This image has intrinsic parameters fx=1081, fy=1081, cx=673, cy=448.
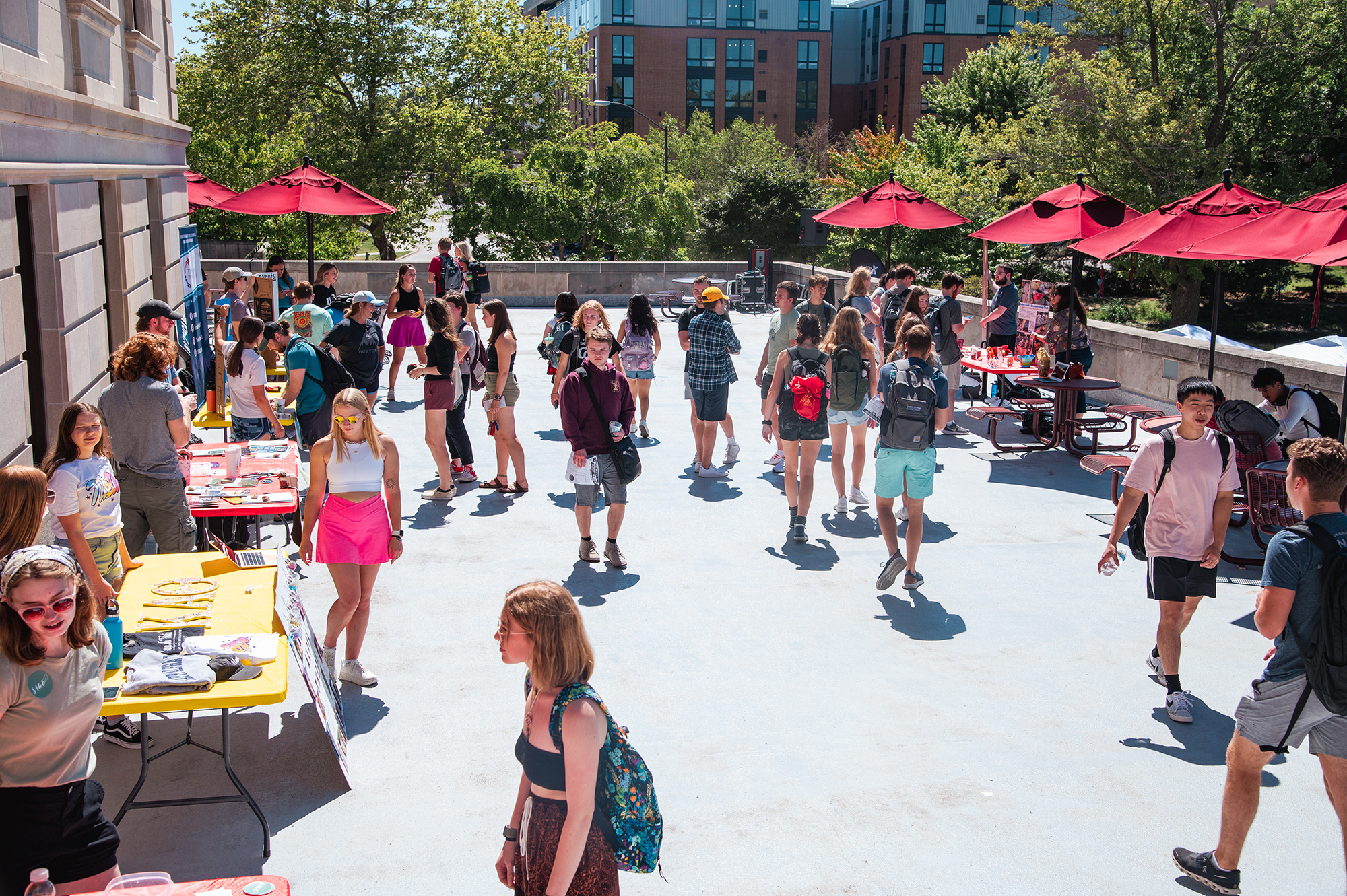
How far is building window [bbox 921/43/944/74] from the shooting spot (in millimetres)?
80875

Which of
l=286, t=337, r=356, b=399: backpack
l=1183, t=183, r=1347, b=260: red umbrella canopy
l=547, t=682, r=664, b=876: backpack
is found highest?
l=1183, t=183, r=1347, b=260: red umbrella canopy

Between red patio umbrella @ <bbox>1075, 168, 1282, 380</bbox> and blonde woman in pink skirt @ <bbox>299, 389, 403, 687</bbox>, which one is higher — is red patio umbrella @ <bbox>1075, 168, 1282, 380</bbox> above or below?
above

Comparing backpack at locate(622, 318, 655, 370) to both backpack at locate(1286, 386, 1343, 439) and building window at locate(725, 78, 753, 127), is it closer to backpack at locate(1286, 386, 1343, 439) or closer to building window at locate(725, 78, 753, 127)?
backpack at locate(1286, 386, 1343, 439)

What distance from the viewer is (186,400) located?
315 inches

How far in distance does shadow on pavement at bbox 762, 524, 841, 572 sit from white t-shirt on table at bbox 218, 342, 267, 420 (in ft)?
14.8

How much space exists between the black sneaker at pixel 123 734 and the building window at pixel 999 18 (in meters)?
82.7

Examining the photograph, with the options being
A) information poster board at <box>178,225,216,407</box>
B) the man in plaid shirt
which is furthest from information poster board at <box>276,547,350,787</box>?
information poster board at <box>178,225,216,407</box>

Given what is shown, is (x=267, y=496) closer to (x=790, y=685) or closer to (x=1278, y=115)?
(x=790, y=685)

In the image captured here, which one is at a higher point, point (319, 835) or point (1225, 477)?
point (1225, 477)

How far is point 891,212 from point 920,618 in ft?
31.7

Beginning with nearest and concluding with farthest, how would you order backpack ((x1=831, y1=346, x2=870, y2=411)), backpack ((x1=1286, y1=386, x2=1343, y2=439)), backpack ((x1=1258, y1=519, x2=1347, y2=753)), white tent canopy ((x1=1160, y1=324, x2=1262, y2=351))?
backpack ((x1=1258, y1=519, x2=1347, y2=753))
backpack ((x1=1286, y1=386, x2=1343, y2=439))
backpack ((x1=831, y1=346, x2=870, y2=411))
white tent canopy ((x1=1160, y1=324, x2=1262, y2=351))

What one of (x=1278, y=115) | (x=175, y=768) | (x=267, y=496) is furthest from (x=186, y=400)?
(x=1278, y=115)

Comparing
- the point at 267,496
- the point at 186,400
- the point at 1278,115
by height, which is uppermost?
the point at 1278,115

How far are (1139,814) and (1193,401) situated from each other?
7.56ft
